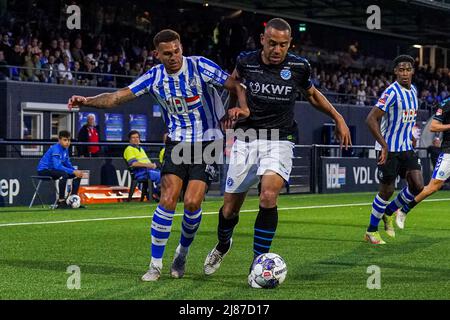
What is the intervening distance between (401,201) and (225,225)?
556cm

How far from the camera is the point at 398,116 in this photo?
506 inches

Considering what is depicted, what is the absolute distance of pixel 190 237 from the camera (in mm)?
8773

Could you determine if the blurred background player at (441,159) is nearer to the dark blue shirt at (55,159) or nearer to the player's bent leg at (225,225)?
the player's bent leg at (225,225)

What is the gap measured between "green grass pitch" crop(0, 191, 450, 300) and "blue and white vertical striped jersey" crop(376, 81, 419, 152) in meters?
1.38

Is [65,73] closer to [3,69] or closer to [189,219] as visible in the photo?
[3,69]

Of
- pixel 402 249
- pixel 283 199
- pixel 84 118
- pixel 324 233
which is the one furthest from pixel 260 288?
pixel 84 118

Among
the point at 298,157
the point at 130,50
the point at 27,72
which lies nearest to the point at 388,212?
the point at 298,157

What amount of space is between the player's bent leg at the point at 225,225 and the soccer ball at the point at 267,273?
96cm

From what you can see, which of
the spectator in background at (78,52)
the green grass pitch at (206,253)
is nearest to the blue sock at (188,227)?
the green grass pitch at (206,253)

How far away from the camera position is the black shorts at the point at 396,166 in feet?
41.2

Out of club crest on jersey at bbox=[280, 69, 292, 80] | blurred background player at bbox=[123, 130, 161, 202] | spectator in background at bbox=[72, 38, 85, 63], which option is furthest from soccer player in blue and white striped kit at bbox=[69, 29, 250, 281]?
spectator in background at bbox=[72, 38, 85, 63]

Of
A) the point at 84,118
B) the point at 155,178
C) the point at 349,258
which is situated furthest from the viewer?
the point at 84,118
